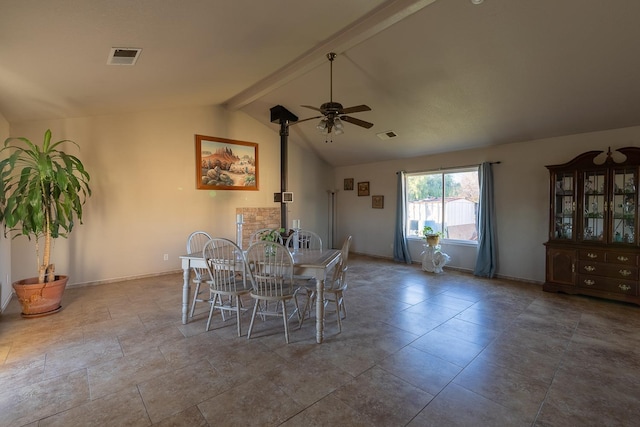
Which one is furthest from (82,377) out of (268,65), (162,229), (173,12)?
(268,65)

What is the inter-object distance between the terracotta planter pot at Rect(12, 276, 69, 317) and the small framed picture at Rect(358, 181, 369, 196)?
601 cm

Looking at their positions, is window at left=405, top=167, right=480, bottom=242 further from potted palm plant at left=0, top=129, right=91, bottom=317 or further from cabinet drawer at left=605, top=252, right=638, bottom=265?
potted palm plant at left=0, top=129, right=91, bottom=317

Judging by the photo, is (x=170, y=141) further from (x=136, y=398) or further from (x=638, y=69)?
(x=638, y=69)

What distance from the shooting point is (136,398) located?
1988 millimetres

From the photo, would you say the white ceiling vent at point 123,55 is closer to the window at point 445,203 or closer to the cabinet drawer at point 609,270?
the window at point 445,203

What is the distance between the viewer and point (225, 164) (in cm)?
610

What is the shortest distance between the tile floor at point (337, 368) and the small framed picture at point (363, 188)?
4028 mm

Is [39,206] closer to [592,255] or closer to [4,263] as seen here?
[4,263]

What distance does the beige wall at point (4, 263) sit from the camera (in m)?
3.62

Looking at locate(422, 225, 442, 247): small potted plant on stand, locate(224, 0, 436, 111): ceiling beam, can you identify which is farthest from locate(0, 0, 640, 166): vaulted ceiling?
locate(422, 225, 442, 247): small potted plant on stand

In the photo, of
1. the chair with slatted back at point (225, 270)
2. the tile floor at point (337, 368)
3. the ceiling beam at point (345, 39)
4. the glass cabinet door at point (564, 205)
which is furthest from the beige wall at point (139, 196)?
the glass cabinet door at point (564, 205)

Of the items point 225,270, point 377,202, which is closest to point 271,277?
point 225,270

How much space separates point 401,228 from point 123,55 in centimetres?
564

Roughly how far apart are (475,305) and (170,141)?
564 centimetres
